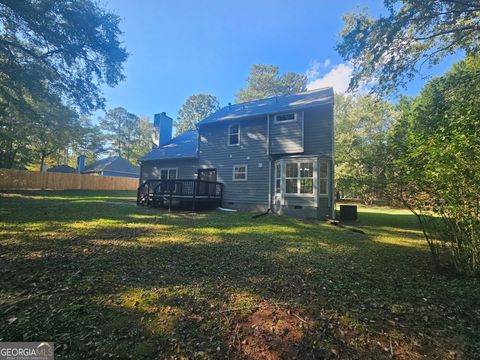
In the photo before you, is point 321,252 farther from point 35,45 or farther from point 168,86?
point 168,86

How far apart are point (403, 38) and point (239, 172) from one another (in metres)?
10.4

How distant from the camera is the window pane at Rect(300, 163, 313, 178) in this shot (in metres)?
11.0

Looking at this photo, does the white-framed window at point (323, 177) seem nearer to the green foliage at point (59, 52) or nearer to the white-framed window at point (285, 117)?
the white-framed window at point (285, 117)

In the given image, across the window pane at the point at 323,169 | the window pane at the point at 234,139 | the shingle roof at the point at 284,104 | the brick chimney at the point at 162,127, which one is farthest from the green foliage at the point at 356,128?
the brick chimney at the point at 162,127

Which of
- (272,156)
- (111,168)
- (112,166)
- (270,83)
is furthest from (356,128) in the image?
(111,168)

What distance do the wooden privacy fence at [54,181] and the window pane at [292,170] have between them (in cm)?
2455

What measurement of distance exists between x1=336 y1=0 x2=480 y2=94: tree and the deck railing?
377 inches

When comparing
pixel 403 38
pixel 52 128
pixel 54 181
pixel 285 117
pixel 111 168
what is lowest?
pixel 54 181

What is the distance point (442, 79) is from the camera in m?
12.6

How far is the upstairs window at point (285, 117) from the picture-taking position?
39.7 feet

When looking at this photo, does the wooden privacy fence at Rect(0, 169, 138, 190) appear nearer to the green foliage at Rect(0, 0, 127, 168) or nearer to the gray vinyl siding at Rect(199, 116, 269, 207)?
the green foliage at Rect(0, 0, 127, 168)

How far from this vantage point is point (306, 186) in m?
11.0

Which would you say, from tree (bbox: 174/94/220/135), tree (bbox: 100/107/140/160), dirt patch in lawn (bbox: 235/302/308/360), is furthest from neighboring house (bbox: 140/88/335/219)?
tree (bbox: 100/107/140/160)

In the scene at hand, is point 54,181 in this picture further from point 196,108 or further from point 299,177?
point 196,108
